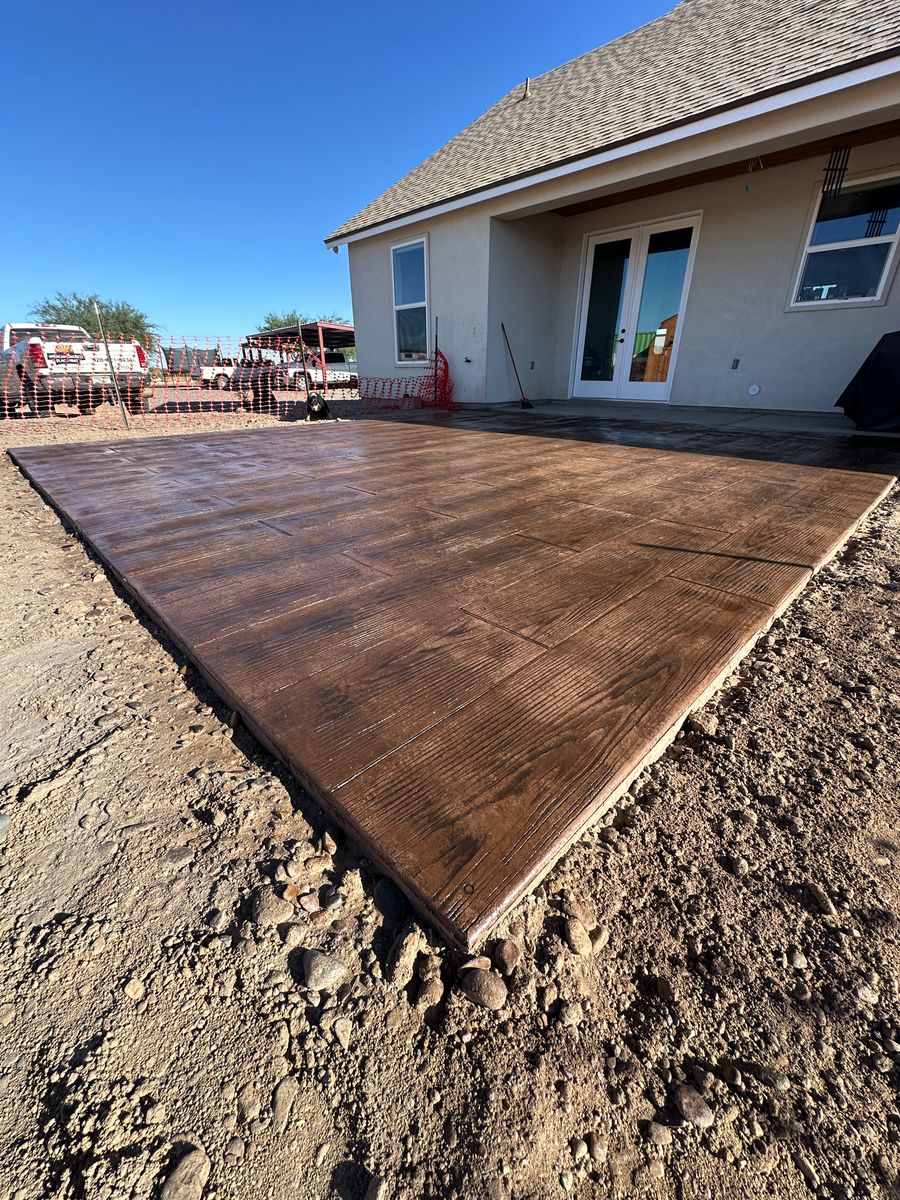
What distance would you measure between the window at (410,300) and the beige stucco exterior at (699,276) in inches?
6.9

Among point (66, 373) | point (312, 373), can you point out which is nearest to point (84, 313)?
point (312, 373)

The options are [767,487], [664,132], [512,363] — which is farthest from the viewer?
[512,363]

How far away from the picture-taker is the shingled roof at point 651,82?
4629 mm

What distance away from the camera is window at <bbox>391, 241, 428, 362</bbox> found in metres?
8.16

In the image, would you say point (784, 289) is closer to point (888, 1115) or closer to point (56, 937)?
point (888, 1115)

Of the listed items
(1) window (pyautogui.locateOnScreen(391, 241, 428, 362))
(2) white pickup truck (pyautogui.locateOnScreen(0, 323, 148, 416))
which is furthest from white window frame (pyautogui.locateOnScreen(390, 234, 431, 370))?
(2) white pickup truck (pyautogui.locateOnScreen(0, 323, 148, 416))

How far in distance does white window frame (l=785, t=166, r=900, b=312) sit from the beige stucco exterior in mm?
39

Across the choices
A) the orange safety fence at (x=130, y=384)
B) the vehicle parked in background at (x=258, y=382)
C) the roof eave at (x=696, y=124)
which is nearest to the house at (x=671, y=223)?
the roof eave at (x=696, y=124)

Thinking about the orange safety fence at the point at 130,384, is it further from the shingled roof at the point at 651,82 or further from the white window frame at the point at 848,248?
the white window frame at the point at 848,248

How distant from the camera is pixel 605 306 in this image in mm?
7559

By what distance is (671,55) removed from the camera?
21.6 ft

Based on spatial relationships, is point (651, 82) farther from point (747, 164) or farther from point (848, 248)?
point (848, 248)

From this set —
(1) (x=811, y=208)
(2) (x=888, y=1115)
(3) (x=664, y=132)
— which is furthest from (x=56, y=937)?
(1) (x=811, y=208)

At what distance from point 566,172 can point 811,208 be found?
8.78 ft
